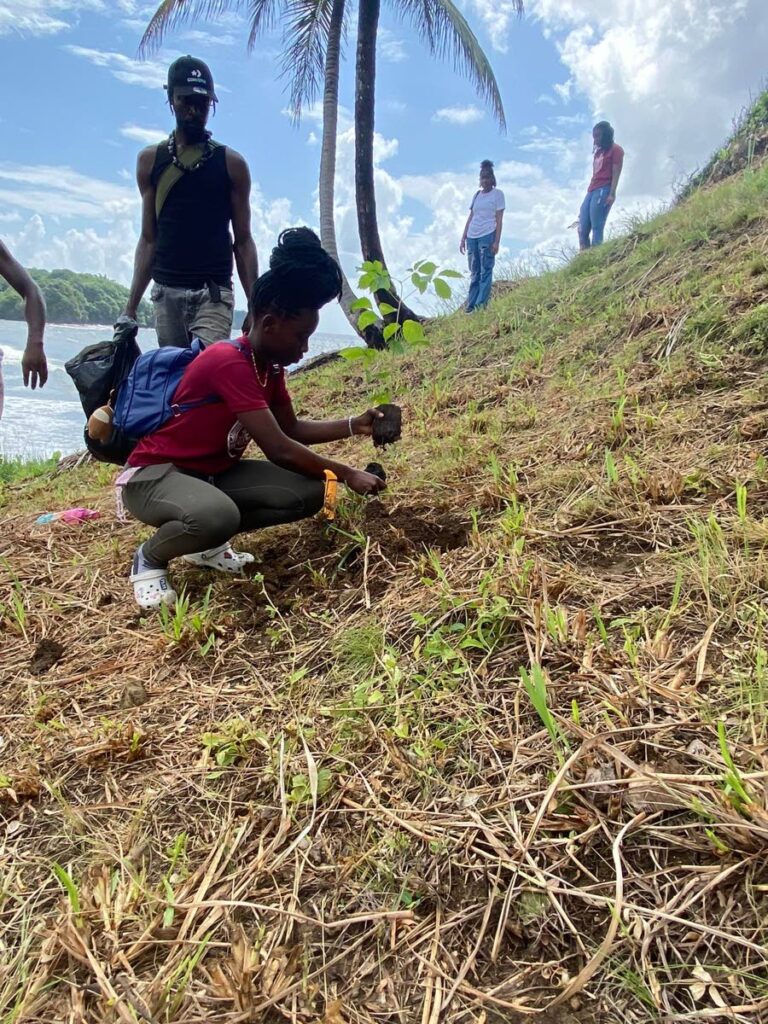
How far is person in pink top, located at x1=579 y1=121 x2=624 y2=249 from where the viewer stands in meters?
7.45

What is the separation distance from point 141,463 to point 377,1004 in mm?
1997

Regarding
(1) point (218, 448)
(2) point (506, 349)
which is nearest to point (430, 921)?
(1) point (218, 448)

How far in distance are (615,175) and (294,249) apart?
6853 mm

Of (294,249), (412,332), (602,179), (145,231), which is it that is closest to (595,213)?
(602,179)

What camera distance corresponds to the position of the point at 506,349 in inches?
185

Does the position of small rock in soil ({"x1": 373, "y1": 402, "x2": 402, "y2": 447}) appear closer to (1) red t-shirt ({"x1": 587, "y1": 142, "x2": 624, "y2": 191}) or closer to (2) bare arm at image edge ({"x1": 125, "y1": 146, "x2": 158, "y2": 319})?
(2) bare arm at image edge ({"x1": 125, "y1": 146, "x2": 158, "y2": 319})

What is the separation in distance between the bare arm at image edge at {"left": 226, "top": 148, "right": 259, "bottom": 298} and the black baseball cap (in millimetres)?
275

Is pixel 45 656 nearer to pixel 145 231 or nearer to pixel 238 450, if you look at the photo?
pixel 238 450

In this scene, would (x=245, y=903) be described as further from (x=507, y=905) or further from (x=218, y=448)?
(x=218, y=448)

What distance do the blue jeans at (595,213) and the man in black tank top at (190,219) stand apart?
226 inches

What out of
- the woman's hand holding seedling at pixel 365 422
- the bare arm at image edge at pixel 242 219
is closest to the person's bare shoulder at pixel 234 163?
the bare arm at image edge at pixel 242 219

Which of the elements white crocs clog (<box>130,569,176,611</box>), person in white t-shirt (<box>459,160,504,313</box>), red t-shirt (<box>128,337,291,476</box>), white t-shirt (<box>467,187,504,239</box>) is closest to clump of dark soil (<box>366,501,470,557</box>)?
red t-shirt (<box>128,337,291,476</box>)

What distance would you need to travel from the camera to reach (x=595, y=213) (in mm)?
7695

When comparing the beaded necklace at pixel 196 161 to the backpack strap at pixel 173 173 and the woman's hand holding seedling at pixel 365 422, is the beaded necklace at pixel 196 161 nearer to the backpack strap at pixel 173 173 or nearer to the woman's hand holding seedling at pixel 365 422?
the backpack strap at pixel 173 173
